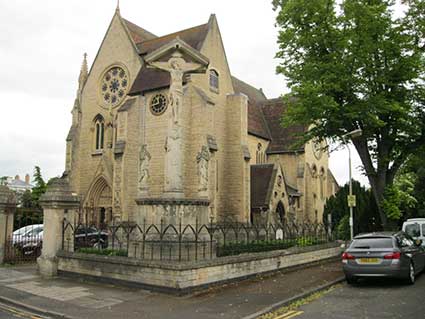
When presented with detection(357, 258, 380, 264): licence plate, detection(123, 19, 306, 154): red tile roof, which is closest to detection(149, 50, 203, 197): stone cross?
detection(357, 258, 380, 264): licence plate

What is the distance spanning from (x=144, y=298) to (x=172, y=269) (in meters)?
0.89

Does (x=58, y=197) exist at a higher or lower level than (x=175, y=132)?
lower

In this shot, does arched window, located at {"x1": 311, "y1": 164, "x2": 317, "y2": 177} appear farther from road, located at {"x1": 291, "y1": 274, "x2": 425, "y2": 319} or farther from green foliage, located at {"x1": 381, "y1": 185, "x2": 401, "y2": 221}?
road, located at {"x1": 291, "y1": 274, "x2": 425, "y2": 319}

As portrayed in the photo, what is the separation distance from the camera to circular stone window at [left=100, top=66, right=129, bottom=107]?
100.0 ft

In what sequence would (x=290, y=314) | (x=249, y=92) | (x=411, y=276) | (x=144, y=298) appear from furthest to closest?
1. (x=249, y=92)
2. (x=411, y=276)
3. (x=144, y=298)
4. (x=290, y=314)

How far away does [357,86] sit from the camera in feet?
63.0

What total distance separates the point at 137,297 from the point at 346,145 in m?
14.3

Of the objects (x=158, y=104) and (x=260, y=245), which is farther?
(x=158, y=104)

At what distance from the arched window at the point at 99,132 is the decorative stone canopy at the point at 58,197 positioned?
18.3 metres

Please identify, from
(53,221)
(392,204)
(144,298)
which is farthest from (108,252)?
Result: (392,204)

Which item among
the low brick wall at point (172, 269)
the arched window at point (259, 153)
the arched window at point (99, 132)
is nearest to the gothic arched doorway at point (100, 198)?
the arched window at point (99, 132)

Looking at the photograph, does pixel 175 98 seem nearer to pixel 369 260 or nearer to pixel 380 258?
pixel 369 260

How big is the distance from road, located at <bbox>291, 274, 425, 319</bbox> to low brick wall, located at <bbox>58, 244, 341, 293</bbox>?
8.01 ft

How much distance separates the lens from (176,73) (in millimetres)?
12195
